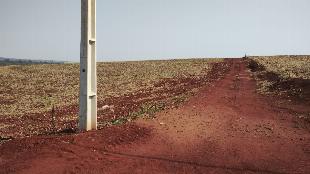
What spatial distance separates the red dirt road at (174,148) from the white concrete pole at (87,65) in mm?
686

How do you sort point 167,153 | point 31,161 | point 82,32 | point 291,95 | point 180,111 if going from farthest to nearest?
point 291,95, point 180,111, point 82,32, point 167,153, point 31,161

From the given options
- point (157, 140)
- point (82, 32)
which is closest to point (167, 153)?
point (157, 140)

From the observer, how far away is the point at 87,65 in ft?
35.0

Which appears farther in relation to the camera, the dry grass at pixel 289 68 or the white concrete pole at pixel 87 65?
the dry grass at pixel 289 68

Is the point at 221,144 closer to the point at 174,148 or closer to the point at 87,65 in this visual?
the point at 174,148

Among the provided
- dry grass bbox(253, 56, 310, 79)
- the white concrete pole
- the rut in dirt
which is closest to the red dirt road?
the rut in dirt

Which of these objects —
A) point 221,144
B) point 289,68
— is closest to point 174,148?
point 221,144

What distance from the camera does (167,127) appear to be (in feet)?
39.6

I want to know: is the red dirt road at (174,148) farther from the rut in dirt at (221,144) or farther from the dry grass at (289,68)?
the dry grass at (289,68)

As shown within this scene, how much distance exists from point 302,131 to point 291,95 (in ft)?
25.8

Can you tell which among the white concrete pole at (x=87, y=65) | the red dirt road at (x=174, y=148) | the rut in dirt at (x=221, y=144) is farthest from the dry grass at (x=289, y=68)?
the white concrete pole at (x=87, y=65)

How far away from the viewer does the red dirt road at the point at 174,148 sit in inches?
332

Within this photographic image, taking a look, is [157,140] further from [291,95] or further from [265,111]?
[291,95]

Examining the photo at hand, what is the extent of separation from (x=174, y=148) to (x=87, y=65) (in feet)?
10.5
